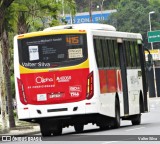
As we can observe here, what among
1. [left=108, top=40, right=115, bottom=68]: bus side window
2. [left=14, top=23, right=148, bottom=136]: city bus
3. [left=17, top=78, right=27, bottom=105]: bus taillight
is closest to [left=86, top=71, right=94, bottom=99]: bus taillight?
[left=14, top=23, right=148, bottom=136]: city bus

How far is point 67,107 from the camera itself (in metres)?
26.1

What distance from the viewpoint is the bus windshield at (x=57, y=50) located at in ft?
86.3

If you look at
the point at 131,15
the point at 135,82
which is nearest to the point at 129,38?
the point at 135,82

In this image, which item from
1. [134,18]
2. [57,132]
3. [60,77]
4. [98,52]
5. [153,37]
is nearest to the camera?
[60,77]

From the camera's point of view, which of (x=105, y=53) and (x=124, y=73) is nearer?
(x=105, y=53)

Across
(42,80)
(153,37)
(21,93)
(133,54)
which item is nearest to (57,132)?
(21,93)

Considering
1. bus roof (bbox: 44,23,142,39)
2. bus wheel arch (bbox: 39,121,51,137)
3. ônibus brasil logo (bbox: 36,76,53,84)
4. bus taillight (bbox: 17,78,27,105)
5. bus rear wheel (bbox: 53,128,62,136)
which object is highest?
bus roof (bbox: 44,23,142,39)

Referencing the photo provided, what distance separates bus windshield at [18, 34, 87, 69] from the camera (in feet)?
86.3

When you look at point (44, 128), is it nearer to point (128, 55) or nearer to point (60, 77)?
point (60, 77)

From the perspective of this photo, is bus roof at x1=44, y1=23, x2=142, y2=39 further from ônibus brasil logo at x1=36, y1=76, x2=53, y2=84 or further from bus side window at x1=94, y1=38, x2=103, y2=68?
ônibus brasil logo at x1=36, y1=76, x2=53, y2=84

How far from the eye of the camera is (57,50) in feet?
86.5

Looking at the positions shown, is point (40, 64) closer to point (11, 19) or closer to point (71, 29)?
point (71, 29)

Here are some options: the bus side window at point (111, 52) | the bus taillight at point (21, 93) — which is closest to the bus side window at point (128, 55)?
the bus side window at point (111, 52)

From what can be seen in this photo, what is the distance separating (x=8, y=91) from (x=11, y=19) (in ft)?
10.6
